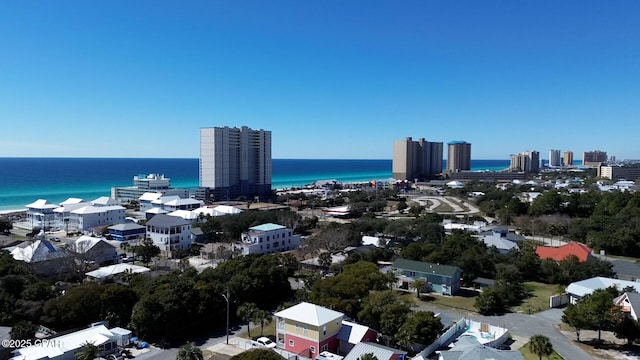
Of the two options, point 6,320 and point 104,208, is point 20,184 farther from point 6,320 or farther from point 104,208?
point 6,320

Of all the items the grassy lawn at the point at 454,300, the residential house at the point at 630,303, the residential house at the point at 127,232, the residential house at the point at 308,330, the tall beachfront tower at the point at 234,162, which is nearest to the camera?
the residential house at the point at 308,330

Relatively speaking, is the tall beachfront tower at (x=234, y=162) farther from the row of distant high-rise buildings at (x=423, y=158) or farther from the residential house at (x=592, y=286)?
the residential house at (x=592, y=286)

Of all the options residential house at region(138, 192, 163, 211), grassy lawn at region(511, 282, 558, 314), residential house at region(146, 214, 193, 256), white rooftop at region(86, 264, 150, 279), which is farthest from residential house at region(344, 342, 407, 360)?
residential house at region(138, 192, 163, 211)

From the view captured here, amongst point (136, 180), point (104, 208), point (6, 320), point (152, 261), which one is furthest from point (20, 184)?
point (6, 320)

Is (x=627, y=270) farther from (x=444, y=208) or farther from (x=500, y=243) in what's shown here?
(x=444, y=208)

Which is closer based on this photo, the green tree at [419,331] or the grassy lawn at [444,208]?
the green tree at [419,331]

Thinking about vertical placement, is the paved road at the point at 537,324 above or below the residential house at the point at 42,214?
below

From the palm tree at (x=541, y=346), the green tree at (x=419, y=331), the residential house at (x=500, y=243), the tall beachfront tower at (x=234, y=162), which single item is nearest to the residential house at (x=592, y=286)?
the palm tree at (x=541, y=346)
